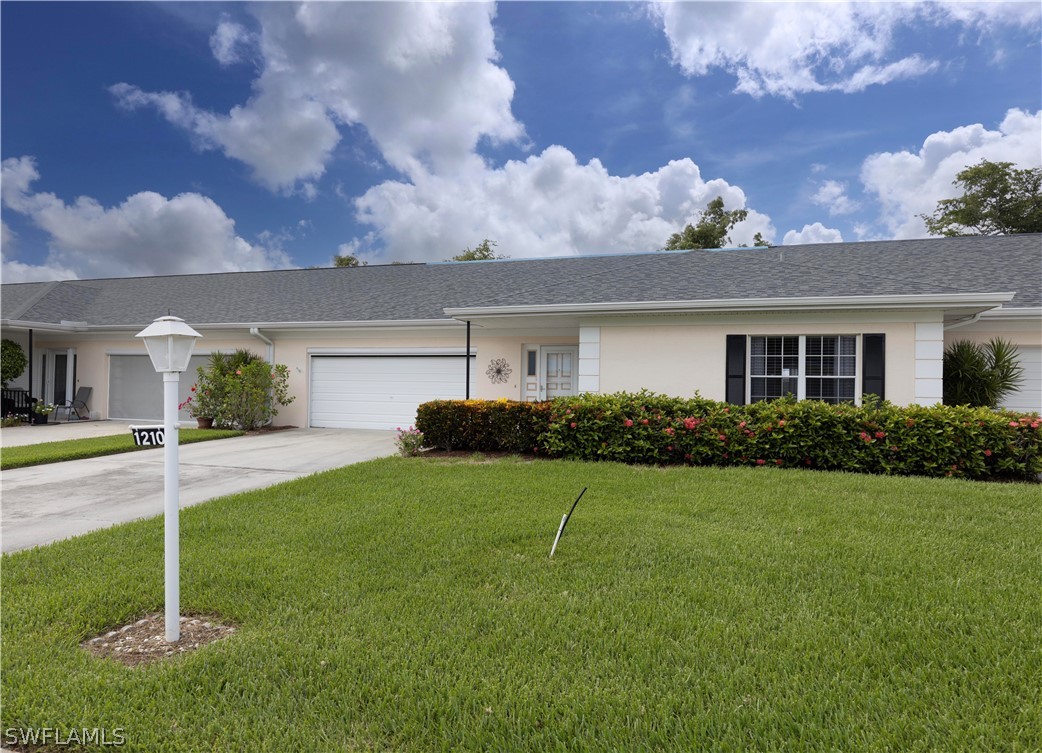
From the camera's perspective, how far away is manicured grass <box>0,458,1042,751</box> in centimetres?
229

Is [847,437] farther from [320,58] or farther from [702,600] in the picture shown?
[320,58]

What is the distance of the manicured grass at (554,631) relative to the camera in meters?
2.29

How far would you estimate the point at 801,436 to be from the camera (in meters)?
8.04

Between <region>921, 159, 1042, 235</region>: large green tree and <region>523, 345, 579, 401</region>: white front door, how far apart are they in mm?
23636

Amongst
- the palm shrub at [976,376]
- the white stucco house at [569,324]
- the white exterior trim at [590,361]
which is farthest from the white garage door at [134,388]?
the palm shrub at [976,376]

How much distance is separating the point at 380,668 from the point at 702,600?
6.55ft

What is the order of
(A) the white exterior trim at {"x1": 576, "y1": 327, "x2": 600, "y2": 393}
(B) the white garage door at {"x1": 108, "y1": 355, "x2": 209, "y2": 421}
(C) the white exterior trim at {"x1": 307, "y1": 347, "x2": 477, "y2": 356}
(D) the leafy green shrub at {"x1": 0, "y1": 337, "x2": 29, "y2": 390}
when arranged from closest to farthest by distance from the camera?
(A) the white exterior trim at {"x1": 576, "y1": 327, "x2": 600, "y2": 393} < (C) the white exterior trim at {"x1": 307, "y1": 347, "x2": 477, "y2": 356} < (D) the leafy green shrub at {"x1": 0, "y1": 337, "x2": 29, "y2": 390} < (B) the white garage door at {"x1": 108, "y1": 355, "x2": 209, "y2": 421}

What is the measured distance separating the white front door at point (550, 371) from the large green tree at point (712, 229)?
18640 mm

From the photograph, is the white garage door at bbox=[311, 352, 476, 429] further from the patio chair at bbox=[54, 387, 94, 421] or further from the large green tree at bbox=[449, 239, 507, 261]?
the large green tree at bbox=[449, 239, 507, 261]

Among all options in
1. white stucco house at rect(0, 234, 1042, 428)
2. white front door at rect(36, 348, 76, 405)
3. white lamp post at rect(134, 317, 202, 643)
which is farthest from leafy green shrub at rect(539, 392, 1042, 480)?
white front door at rect(36, 348, 76, 405)

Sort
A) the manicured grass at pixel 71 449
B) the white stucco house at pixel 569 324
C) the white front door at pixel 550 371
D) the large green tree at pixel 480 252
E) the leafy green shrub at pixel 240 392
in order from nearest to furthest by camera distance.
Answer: the manicured grass at pixel 71 449 → the white stucco house at pixel 569 324 → the white front door at pixel 550 371 → the leafy green shrub at pixel 240 392 → the large green tree at pixel 480 252

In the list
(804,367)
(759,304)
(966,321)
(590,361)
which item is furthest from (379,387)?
(966,321)

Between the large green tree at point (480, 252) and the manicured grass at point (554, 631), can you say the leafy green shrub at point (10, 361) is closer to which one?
the manicured grass at point (554, 631)

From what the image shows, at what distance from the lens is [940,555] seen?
168 inches
